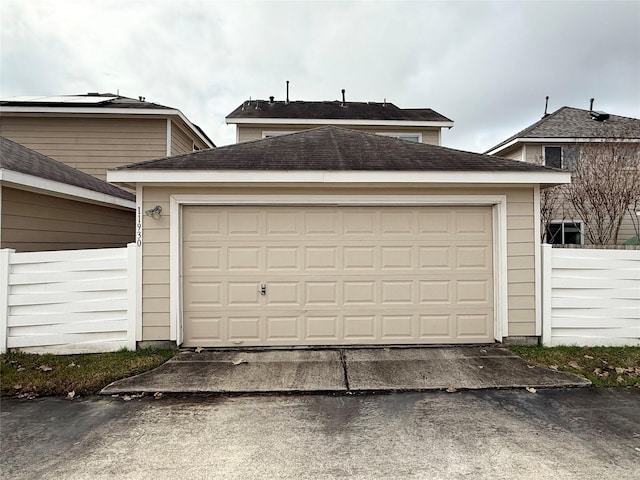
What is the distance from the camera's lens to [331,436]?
127 inches

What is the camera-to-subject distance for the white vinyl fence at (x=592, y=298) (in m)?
5.52

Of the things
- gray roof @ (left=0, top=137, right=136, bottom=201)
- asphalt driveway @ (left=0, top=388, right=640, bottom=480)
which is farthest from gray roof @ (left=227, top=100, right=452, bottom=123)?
asphalt driveway @ (left=0, top=388, right=640, bottom=480)

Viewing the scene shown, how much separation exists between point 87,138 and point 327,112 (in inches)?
309

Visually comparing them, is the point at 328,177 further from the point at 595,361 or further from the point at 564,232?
the point at 564,232

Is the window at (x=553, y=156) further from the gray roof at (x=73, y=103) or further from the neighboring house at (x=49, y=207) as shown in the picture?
the neighboring house at (x=49, y=207)

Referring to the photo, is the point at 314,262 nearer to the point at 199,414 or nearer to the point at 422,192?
the point at 422,192

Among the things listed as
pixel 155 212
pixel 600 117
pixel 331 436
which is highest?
pixel 600 117

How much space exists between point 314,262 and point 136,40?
30.2 ft

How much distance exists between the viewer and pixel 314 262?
5.73 m

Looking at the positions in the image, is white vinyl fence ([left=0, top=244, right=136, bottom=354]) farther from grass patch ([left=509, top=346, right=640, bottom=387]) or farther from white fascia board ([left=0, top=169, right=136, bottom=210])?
grass patch ([left=509, top=346, right=640, bottom=387])

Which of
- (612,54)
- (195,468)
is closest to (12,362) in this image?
(195,468)

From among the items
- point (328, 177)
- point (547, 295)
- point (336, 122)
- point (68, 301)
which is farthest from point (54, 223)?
point (336, 122)

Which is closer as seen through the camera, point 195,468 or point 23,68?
point 195,468

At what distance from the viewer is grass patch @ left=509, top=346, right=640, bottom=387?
14.6 feet
